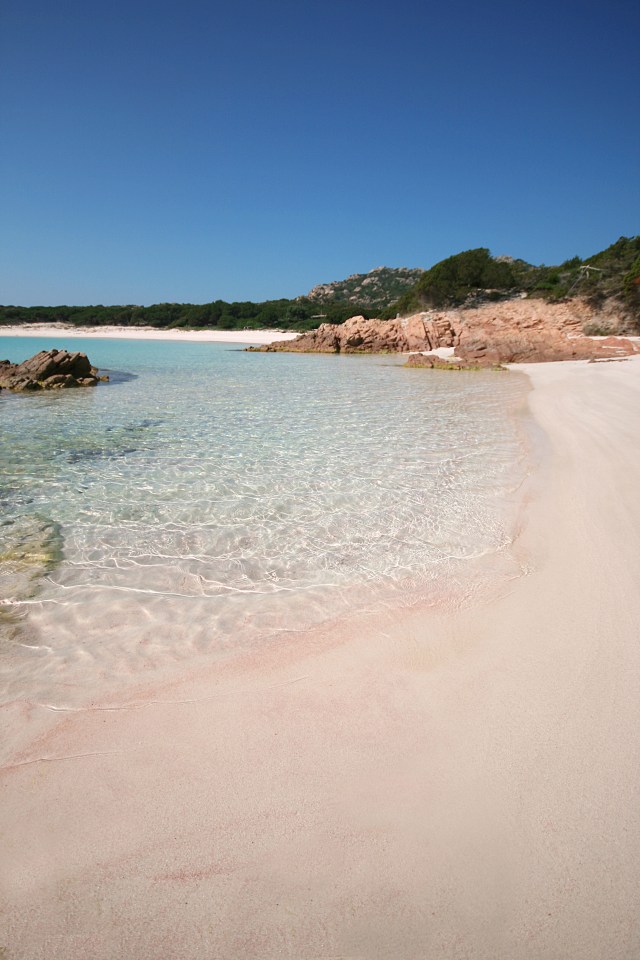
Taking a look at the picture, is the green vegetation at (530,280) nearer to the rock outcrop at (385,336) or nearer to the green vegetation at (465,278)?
the green vegetation at (465,278)

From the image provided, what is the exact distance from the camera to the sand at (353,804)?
1.27 meters

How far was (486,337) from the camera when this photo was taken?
96.4ft

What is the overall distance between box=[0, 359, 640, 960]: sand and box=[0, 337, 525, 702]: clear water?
0.38 m

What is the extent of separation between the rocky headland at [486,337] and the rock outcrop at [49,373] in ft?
46.1

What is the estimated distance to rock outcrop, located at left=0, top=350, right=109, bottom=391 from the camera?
1348 cm

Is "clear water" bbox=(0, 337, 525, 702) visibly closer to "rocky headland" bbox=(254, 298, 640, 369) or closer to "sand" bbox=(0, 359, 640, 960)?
"sand" bbox=(0, 359, 640, 960)

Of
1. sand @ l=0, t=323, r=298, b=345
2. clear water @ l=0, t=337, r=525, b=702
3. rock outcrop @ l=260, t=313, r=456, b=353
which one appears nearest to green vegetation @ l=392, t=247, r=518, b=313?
rock outcrop @ l=260, t=313, r=456, b=353

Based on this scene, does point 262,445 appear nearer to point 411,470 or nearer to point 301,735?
point 411,470

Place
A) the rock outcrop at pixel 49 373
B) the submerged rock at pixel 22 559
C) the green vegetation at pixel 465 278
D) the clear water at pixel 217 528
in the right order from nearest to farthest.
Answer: the clear water at pixel 217 528 → the submerged rock at pixel 22 559 → the rock outcrop at pixel 49 373 → the green vegetation at pixel 465 278

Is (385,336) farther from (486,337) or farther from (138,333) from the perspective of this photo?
(138,333)

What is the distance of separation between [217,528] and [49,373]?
1296 cm

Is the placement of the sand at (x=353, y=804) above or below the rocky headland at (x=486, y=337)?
below

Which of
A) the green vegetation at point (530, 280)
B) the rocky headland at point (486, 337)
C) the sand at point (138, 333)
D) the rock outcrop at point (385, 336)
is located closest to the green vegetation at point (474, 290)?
the green vegetation at point (530, 280)

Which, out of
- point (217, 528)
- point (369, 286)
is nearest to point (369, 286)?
point (369, 286)
